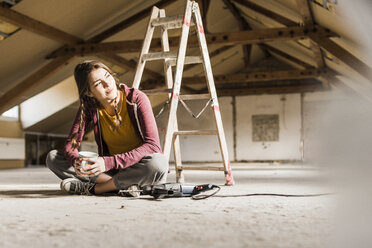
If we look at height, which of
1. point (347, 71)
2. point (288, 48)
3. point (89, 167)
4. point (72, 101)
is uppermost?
point (288, 48)

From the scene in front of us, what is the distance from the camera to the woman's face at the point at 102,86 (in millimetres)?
2160

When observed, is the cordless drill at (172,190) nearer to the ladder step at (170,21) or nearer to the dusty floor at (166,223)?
the dusty floor at (166,223)

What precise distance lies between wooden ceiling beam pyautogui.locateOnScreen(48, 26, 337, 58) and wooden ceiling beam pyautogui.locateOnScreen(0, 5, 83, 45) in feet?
0.94

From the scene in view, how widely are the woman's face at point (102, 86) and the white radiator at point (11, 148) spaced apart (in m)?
6.15

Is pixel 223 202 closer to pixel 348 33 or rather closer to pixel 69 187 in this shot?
pixel 69 187

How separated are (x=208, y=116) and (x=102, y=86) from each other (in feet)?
32.4

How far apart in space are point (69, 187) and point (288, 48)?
806 cm

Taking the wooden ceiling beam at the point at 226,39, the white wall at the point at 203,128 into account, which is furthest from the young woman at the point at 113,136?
the white wall at the point at 203,128

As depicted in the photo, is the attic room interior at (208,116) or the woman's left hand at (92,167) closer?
the attic room interior at (208,116)

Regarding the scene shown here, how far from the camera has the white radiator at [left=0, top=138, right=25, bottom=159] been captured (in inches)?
301

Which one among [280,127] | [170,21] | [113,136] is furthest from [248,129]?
[113,136]

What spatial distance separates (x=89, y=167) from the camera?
1.90 meters

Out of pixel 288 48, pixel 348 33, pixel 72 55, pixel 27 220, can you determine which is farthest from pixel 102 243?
pixel 288 48

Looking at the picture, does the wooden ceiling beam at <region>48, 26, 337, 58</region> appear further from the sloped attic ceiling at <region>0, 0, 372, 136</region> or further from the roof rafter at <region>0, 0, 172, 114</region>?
the roof rafter at <region>0, 0, 172, 114</region>
